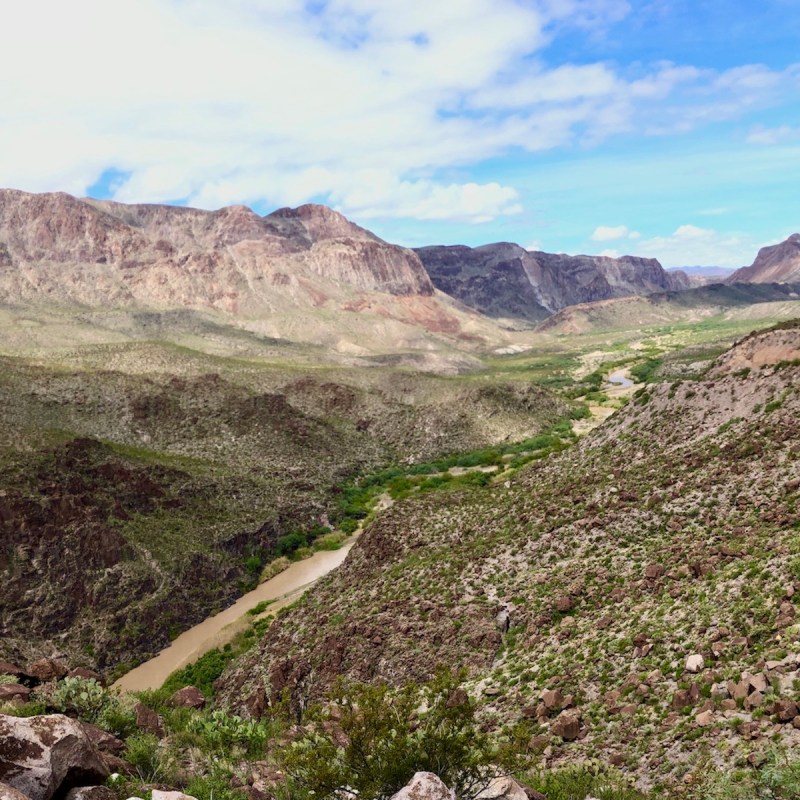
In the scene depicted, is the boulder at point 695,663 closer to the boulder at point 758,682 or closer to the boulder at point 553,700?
the boulder at point 758,682

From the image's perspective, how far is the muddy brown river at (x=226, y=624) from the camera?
4109cm

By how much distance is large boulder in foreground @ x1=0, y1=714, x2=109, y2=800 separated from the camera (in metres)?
10.9

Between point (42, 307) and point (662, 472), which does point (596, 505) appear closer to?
point (662, 472)

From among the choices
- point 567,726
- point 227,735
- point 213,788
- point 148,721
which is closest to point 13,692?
point 148,721

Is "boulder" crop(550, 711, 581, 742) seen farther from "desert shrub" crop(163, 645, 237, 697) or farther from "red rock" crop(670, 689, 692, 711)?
"desert shrub" crop(163, 645, 237, 697)

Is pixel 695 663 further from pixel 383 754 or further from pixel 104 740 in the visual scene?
pixel 104 740

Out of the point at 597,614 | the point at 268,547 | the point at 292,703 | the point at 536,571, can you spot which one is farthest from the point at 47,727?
the point at 268,547

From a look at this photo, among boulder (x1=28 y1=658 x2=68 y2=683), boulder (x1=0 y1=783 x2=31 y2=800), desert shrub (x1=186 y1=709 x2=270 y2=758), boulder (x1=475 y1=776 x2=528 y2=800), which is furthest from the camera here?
boulder (x1=28 y1=658 x2=68 y2=683)

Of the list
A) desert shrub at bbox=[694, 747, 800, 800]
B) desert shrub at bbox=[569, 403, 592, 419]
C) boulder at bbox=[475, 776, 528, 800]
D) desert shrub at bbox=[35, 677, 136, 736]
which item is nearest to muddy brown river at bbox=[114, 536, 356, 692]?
desert shrub at bbox=[35, 677, 136, 736]

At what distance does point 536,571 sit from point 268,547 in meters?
34.6

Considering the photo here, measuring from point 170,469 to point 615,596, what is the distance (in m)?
48.1

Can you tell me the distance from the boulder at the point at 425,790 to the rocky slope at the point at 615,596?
6.91 meters

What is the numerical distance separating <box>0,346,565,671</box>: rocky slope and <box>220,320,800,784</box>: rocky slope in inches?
613

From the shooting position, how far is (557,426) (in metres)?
90.9
